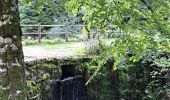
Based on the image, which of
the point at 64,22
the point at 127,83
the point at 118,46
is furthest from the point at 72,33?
the point at 118,46

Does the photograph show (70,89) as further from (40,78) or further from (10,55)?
(10,55)

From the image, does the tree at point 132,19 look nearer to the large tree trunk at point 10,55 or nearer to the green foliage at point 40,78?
the large tree trunk at point 10,55

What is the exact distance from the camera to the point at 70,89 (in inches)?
494

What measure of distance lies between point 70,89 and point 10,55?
9.24 metres

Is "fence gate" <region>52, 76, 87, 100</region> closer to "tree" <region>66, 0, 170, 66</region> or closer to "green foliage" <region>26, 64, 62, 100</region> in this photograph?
"green foliage" <region>26, 64, 62, 100</region>

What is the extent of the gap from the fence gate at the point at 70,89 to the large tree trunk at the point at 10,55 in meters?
8.07

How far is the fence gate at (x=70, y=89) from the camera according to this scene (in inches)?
465

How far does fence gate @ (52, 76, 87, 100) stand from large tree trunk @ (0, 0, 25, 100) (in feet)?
26.5

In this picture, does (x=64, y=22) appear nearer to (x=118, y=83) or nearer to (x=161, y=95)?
(x=118, y=83)

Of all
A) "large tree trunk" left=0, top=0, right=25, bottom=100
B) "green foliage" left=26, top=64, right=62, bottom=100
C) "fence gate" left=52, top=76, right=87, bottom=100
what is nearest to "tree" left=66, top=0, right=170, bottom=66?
"large tree trunk" left=0, top=0, right=25, bottom=100

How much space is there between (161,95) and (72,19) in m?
10.3

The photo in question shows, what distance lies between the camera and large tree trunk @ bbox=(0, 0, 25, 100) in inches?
133

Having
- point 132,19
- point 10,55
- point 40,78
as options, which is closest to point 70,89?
point 40,78

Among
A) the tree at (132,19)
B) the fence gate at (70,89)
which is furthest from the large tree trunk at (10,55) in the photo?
the fence gate at (70,89)
